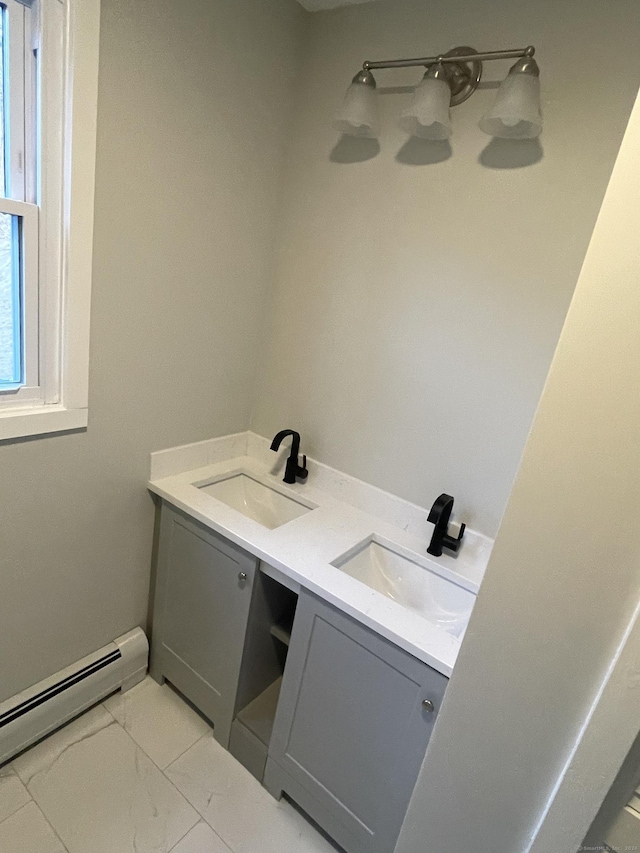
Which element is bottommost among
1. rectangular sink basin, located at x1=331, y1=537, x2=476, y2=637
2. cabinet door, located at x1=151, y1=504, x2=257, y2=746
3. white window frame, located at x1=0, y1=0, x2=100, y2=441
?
cabinet door, located at x1=151, y1=504, x2=257, y2=746

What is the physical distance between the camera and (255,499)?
5.88ft

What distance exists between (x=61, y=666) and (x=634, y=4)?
2500 millimetres

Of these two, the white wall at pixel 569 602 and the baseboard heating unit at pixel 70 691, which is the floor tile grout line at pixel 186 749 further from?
the white wall at pixel 569 602

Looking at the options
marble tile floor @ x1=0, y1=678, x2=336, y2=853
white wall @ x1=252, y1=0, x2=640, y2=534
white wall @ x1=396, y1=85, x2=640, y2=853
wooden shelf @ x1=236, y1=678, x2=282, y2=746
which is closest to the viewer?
white wall @ x1=396, y1=85, x2=640, y2=853

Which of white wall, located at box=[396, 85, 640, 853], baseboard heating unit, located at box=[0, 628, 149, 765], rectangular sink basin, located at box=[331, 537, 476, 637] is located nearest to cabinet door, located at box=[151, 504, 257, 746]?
baseboard heating unit, located at box=[0, 628, 149, 765]

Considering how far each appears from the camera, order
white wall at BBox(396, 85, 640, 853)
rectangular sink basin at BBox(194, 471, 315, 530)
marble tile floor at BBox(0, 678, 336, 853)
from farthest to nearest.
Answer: rectangular sink basin at BBox(194, 471, 315, 530)
marble tile floor at BBox(0, 678, 336, 853)
white wall at BBox(396, 85, 640, 853)

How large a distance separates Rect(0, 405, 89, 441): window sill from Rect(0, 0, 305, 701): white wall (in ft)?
0.15

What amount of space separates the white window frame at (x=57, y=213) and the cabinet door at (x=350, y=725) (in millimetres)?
909

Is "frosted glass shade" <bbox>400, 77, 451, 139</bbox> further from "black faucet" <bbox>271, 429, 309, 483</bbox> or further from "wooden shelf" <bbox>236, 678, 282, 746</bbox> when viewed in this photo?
A: "wooden shelf" <bbox>236, 678, 282, 746</bbox>

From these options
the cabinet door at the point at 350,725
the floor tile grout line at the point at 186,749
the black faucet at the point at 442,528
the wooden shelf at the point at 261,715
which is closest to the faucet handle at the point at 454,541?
the black faucet at the point at 442,528

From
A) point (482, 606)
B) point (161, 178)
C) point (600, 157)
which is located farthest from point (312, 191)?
point (482, 606)

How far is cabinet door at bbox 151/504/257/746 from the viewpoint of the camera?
142 cm

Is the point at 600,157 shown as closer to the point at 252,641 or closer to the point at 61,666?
the point at 252,641

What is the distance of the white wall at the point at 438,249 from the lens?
1150 mm
